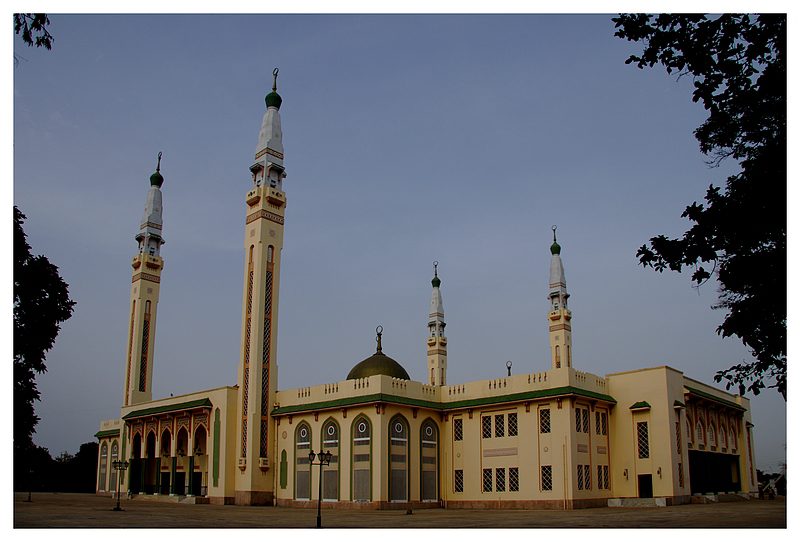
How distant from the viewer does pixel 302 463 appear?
3412 cm

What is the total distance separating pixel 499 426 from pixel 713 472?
36.1 ft

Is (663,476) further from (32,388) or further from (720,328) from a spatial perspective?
(32,388)

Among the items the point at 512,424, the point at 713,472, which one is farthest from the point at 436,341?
the point at 713,472

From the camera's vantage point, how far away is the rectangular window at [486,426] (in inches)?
1278

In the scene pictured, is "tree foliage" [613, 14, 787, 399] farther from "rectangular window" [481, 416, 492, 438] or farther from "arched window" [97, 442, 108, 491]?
"arched window" [97, 442, 108, 491]

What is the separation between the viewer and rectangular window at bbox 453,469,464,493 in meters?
33.1

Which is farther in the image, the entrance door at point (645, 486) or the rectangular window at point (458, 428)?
the rectangular window at point (458, 428)

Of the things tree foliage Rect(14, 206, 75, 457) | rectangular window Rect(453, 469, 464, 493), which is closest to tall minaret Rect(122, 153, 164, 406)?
rectangular window Rect(453, 469, 464, 493)

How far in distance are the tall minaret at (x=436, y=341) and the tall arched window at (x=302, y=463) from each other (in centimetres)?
1011

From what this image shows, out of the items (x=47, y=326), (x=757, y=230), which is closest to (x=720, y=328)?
(x=757, y=230)

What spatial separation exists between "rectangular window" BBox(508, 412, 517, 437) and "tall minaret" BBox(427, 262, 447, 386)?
10.6 m

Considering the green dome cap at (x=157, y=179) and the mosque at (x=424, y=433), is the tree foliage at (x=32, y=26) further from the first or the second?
the green dome cap at (x=157, y=179)

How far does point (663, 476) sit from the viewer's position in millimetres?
30000

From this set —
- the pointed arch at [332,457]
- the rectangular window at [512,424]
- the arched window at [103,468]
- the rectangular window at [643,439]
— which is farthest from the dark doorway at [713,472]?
the arched window at [103,468]
